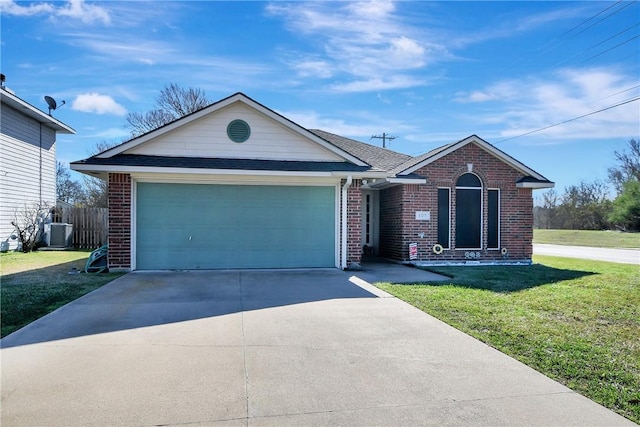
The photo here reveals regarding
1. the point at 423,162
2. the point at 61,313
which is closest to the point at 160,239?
the point at 61,313

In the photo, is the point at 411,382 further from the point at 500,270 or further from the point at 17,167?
the point at 17,167

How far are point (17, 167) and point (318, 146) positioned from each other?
13.1m

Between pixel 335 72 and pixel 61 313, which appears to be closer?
pixel 61 313

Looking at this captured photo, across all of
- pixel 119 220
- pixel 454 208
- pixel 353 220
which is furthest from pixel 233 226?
pixel 454 208

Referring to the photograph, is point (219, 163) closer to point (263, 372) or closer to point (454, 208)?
point (263, 372)

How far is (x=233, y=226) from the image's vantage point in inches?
431

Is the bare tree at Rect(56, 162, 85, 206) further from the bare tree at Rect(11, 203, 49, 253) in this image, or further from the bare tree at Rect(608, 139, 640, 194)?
the bare tree at Rect(608, 139, 640, 194)

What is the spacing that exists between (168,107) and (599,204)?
3852 centimetres

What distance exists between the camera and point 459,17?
39.9ft

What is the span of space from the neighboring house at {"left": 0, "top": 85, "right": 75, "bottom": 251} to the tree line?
40052mm

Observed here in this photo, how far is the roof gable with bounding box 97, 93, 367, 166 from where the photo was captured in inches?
422

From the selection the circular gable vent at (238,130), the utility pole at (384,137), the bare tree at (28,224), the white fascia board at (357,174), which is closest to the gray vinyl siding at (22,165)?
the bare tree at (28,224)

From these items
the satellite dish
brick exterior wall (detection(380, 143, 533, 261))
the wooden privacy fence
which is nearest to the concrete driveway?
brick exterior wall (detection(380, 143, 533, 261))

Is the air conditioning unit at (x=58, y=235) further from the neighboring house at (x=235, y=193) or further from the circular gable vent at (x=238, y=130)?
the circular gable vent at (x=238, y=130)
